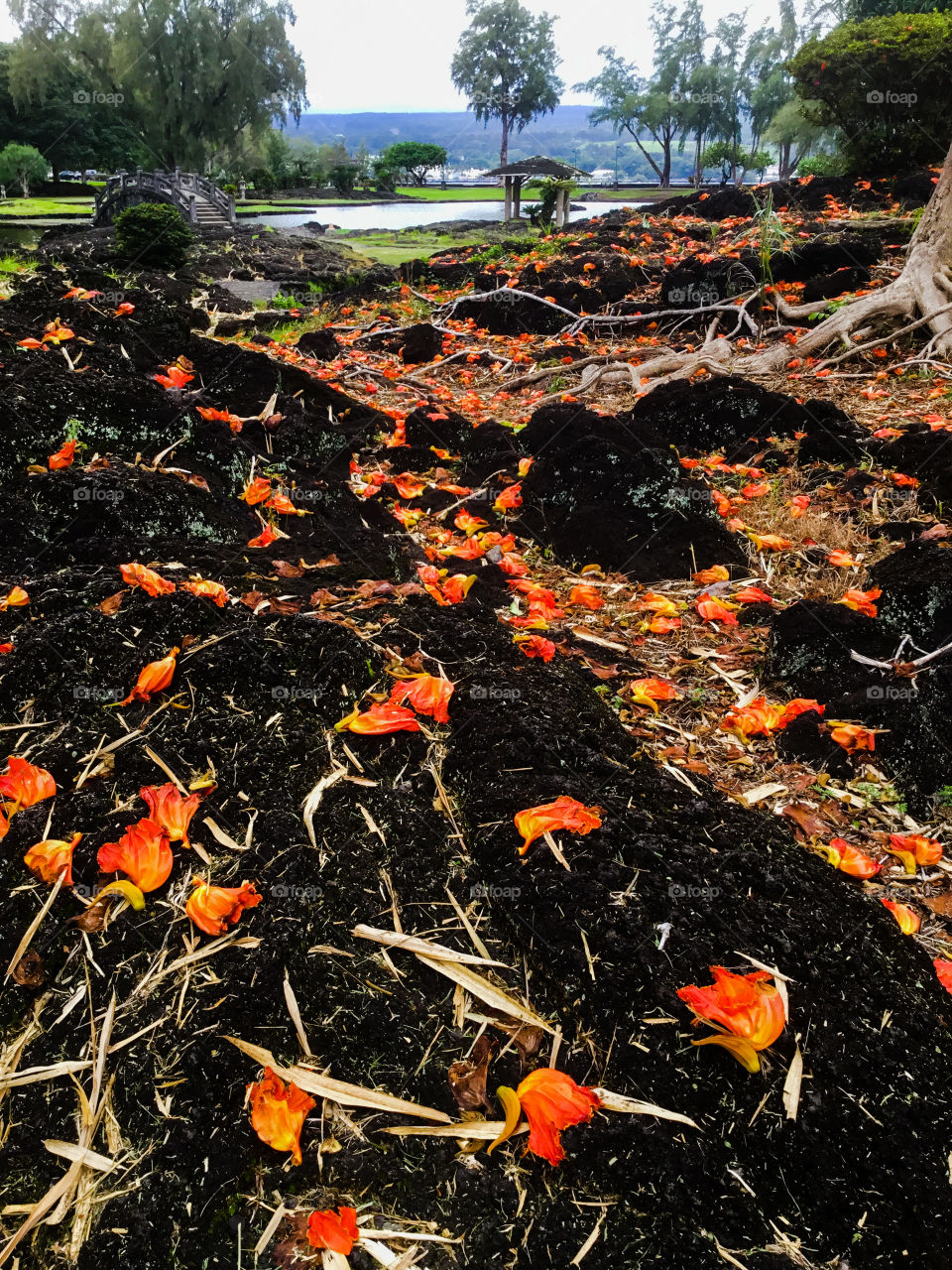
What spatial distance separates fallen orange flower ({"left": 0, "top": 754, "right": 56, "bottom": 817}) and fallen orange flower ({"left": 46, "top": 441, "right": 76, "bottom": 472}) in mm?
2061

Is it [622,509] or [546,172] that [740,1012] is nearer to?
[622,509]

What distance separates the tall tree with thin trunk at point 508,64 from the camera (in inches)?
2805

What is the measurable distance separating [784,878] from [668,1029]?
0.51 metres

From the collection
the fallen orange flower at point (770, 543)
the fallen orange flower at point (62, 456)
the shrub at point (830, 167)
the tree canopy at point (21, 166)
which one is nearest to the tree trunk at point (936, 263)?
the fallen orange flower at point (770, 543)

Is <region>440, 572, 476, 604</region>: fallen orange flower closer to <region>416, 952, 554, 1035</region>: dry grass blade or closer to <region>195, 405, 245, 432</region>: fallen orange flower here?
<region>416, 952, 554, 1035</region>: dry grass blade

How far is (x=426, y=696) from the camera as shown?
6.91ft

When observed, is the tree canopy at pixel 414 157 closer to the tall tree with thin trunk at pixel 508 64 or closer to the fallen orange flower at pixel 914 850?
the tall tree with thin trunk at pixel 508 64

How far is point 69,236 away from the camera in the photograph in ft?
60.7

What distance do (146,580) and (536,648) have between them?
51.2 inches

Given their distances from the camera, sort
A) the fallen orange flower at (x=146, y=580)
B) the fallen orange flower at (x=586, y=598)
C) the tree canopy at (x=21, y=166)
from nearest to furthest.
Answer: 1. the fallen orange flower at (x=146, y=580)
2. the fallen orange flower at (x=586, y=598)
3. the tree canopy at (x=21, y=166)

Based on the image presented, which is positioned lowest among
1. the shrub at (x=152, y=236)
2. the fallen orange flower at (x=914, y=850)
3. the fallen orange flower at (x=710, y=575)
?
the fallen orange flower at (x=914, y=850)

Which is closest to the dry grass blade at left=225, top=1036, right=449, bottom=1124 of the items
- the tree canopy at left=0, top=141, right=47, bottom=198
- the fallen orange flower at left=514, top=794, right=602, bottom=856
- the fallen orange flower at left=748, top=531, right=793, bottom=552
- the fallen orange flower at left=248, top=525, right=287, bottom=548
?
the fallen orange flower at left=514, top=794, right=602, bottom=856

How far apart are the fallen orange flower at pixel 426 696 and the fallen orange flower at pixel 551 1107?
0.98m

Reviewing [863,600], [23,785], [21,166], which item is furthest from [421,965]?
[21,166]
